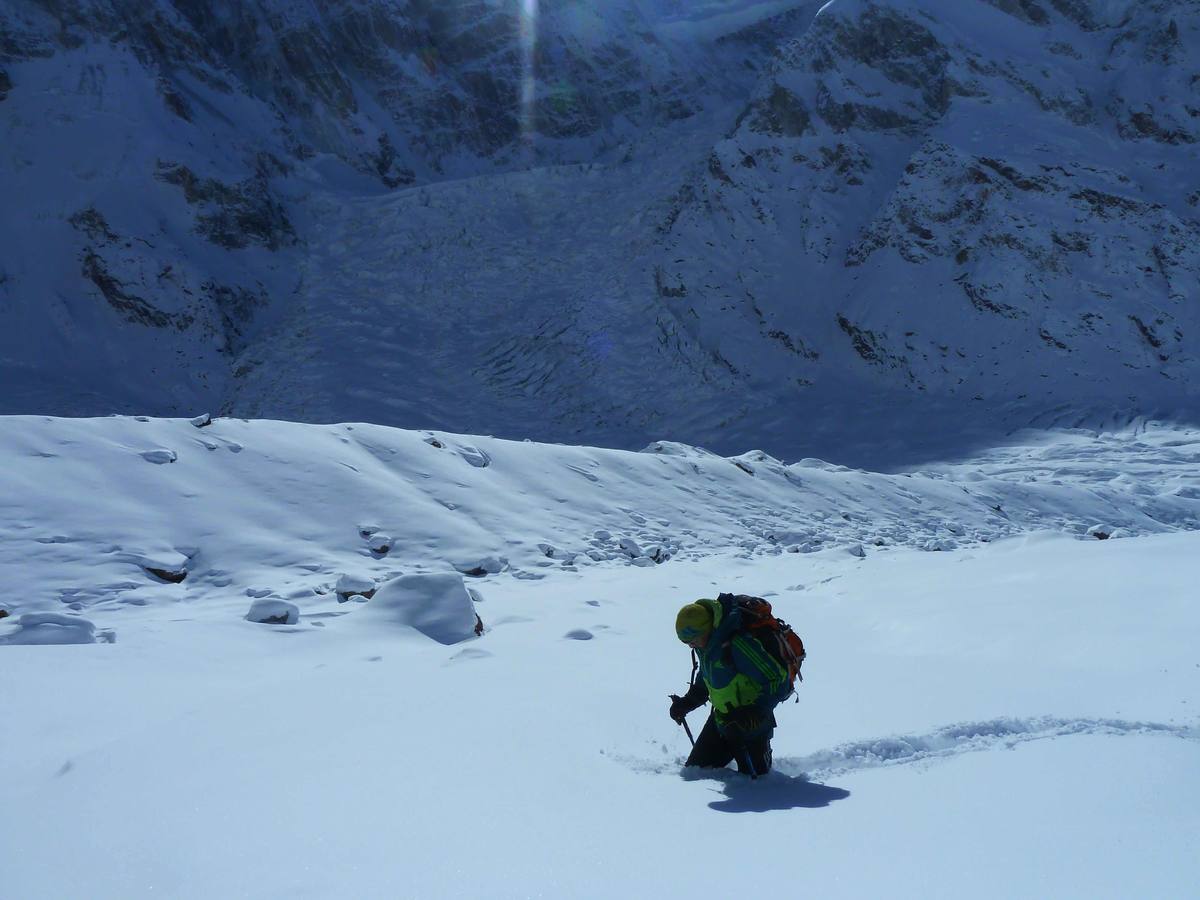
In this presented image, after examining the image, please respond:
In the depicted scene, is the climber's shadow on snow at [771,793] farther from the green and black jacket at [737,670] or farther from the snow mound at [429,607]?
the snow mound at [429,607]

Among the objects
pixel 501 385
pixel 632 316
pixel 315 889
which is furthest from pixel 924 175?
pixel 315 889

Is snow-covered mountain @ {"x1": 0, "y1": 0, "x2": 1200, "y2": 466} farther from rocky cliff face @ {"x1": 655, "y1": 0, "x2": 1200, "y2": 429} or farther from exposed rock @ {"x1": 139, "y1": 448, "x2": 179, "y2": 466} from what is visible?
exposed rock @ {"x1": 139, "y1": 448, "x2": 179, "y2": 466}

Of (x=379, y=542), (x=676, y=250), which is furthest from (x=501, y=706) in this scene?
(x=676, y=250)

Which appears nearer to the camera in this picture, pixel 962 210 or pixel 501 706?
pixel 501 706

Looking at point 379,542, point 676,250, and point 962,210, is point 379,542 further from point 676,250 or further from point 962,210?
point 962,210

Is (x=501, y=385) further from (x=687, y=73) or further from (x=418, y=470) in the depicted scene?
(x=687, y=73)

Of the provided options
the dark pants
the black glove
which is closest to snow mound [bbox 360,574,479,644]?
the black glove
